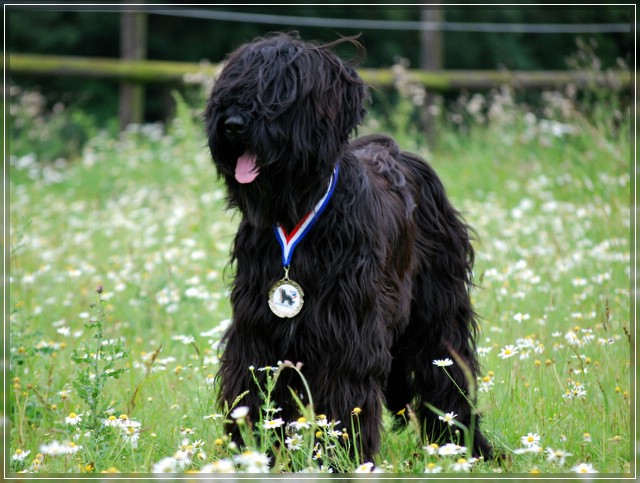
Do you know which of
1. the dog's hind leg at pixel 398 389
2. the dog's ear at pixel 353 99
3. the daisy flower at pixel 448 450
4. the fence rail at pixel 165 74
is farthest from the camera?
the fence rail at pixel 165 74

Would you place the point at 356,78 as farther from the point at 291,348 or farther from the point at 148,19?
the point at 148,19

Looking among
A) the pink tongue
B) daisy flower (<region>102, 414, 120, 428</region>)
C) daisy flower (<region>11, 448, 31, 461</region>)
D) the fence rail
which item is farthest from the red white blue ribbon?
the fence rail

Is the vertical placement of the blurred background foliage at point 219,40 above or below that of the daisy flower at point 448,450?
above

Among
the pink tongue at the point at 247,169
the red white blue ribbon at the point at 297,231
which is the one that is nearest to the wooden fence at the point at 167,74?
the red white blue ribbon at the point at 297,231

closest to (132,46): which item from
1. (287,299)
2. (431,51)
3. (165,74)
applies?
(165,74)

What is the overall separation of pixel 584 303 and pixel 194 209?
4.18m

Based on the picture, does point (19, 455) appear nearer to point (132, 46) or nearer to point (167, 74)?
point (167, 74)

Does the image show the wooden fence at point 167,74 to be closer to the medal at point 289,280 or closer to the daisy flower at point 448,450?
the medal at point 289,280

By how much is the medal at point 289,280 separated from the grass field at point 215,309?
466mm

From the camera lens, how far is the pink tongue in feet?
10.4

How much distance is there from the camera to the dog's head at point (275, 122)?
10.3ft

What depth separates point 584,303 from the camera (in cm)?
533

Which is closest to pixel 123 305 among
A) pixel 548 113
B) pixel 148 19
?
pixel 548 113

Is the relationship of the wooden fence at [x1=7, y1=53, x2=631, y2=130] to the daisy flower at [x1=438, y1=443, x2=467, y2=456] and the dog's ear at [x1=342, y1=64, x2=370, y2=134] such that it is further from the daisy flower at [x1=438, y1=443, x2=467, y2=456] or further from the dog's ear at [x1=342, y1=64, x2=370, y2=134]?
the daisy flower at [x1=438, y1=443, x2=467, y2=456]
